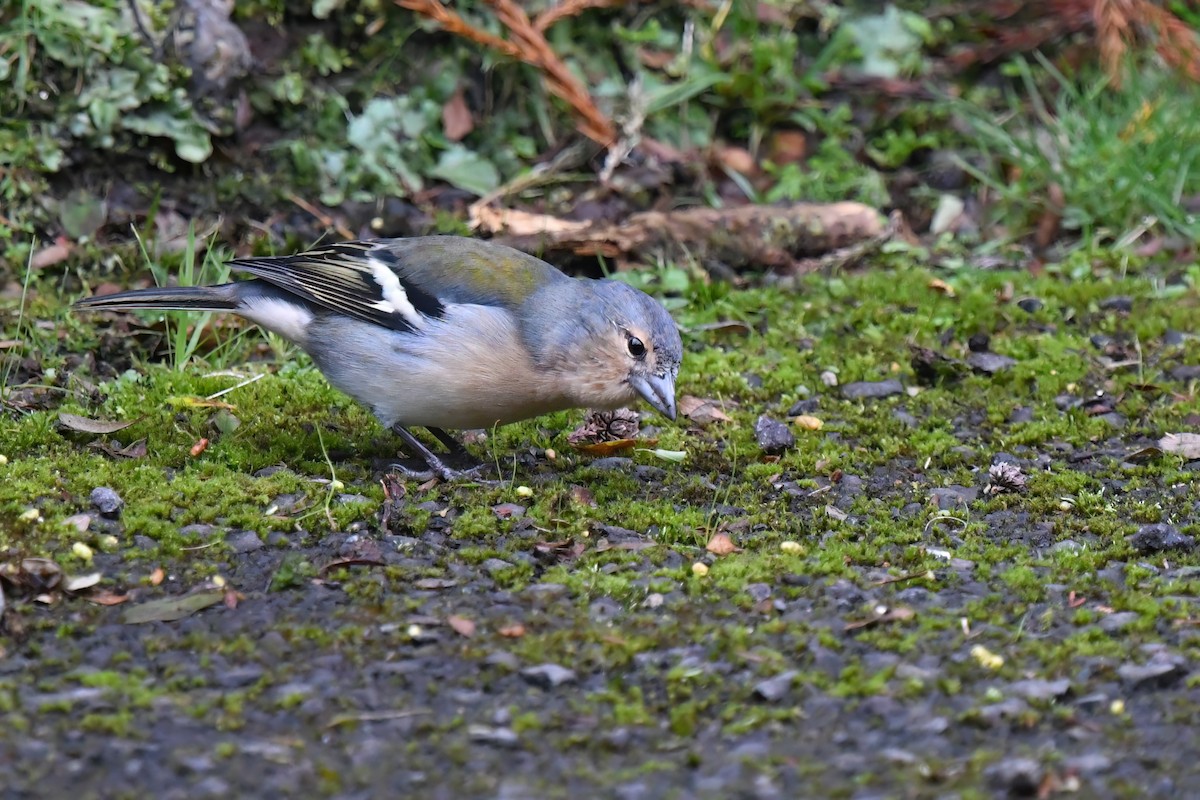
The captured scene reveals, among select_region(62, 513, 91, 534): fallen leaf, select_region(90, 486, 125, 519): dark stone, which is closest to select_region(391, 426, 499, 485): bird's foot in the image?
select_region(90, 486, 125, 519): dark stone

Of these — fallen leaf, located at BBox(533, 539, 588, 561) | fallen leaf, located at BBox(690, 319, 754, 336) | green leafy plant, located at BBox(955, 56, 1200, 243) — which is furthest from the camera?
green leafy plant, located at BBox(955, 56, 1200, 243)

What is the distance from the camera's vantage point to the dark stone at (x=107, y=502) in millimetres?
4242

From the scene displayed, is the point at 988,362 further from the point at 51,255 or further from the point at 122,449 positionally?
the point at 51,255

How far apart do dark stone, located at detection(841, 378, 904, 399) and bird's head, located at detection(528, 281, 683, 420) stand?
1267mm

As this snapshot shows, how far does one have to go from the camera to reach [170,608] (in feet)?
11.9

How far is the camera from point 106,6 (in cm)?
676

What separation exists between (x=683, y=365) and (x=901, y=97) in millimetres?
3471

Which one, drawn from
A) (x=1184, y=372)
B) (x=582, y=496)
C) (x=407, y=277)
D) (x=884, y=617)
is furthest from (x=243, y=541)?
(x=1184, y=372)

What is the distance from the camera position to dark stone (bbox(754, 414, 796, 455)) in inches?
202

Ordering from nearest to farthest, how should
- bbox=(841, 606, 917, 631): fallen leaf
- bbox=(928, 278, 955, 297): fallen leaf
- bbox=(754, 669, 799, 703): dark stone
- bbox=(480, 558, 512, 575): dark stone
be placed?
1. bbox=(754, 669, 799, 703): dark stone
2. bbox=(841, 606, 917, 631): fallen leaf
3. bbox=(480, 558, 512, 575): dark stone
4. bbox=(928, 278, 955, 297): fallen leaf

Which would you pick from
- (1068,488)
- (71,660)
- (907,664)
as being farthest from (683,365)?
(71,660)

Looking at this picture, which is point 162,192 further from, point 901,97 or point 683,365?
point 901,97

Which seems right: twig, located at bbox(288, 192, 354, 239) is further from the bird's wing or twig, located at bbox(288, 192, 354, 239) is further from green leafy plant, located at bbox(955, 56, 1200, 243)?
green leafy plant, located at bbox(955, 56, 1200, 243)

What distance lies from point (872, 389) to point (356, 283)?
86.3 inches
